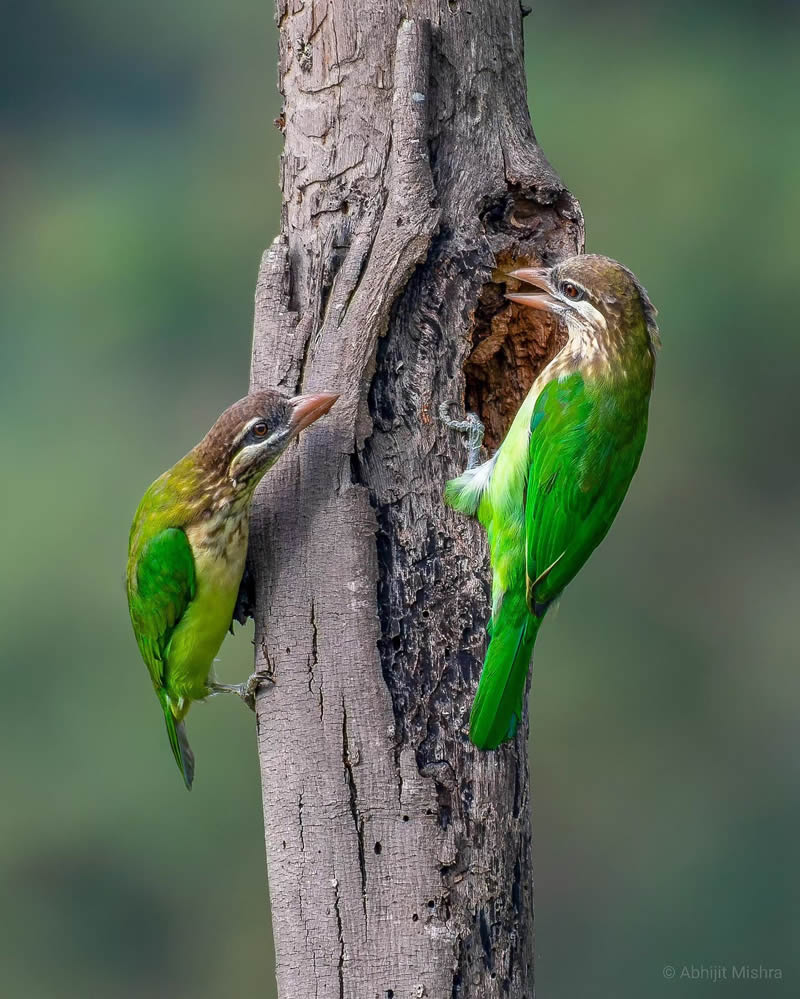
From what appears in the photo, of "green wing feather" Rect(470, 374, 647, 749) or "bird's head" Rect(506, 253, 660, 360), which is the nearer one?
"green wing feather" Rect(470, 374, 647, 749)

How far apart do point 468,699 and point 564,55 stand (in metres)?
5.77

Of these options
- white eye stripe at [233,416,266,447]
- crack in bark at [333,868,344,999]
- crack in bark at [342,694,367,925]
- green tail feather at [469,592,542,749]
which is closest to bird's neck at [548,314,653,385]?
green tail feather at [469,592,542,749]

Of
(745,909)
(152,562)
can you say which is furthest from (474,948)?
(745,909)

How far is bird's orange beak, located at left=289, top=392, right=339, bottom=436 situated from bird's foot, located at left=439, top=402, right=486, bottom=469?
0.33m

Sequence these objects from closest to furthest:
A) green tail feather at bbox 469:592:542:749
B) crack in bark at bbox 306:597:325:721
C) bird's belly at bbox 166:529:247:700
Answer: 1. green tail feather at bbox 469:592:542:749
2. crack in bark at bbox 306:597:325:721
3. bird's belly at bbox 166:529:247:700

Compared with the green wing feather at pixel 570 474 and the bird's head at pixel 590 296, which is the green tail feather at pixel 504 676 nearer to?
the green wing feather at pixel 570 474

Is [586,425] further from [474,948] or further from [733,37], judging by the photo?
[733,37]

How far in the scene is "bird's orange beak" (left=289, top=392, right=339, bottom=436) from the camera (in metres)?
3.34

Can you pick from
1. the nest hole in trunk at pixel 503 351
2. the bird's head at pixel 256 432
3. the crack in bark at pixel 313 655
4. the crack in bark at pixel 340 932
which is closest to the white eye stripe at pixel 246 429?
the bird's head at pixel 256 432

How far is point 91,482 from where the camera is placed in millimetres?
7270

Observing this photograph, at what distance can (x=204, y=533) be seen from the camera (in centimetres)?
351

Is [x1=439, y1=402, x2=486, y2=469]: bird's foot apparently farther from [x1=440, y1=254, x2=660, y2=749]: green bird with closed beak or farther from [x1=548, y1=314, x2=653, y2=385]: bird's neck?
[x1=548, y1=314, x2=653, y2=385]: bird's neck

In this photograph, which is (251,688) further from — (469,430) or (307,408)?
(469,430)

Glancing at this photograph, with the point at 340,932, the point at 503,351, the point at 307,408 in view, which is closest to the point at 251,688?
the point at 340,932
